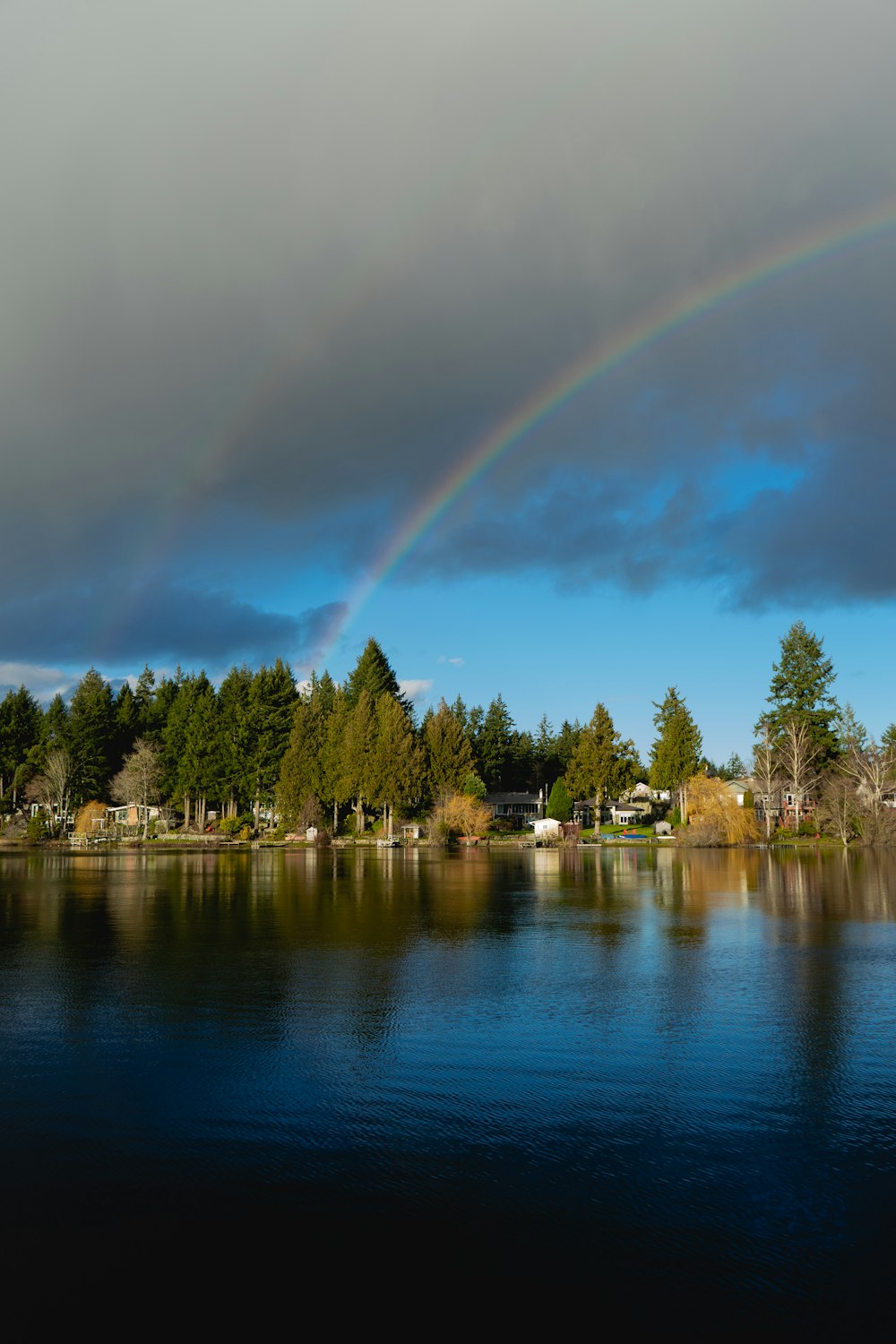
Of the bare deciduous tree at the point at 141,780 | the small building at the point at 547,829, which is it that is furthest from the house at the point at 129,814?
the small building at the point at 547,829

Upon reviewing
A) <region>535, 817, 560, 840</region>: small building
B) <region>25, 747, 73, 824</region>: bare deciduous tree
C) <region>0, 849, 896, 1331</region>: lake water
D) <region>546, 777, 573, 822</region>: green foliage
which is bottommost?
<region>535, 817, 560, 840</region>: small building

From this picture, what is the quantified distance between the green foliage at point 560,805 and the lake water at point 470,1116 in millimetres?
76775

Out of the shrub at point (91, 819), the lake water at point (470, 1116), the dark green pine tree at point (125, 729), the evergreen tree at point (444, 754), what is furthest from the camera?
the dark green pine tree at point (125, 729)

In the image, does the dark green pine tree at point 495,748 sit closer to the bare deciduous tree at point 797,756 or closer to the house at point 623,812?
the house at point 623,812

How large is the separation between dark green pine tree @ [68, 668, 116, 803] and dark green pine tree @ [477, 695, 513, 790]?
171 ft

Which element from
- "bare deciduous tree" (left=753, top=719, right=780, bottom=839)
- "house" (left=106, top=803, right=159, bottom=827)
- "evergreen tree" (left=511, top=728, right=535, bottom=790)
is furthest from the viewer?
"evergreen tree" (left=511, top=728, right=535, bottom=790)

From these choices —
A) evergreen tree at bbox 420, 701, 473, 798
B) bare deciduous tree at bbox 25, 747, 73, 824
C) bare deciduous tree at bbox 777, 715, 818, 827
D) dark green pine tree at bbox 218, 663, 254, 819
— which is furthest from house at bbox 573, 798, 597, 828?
bare deciduous tree at bbox 25, 747, 73, 824

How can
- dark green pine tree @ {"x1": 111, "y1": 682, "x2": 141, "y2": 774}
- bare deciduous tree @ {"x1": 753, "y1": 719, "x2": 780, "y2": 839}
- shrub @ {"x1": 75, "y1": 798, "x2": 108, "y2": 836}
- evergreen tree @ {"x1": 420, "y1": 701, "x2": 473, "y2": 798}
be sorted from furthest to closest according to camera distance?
1. dark green pine tree @ {"x1": 111, "y1": 682, "x2": 141, "y2": 774}
2. shrub @ {"x1": 75, "y1": 798, "x2": 108, "y2": 836}
3. evergreen tree @ {"x1": 420, "y1": 701, "x2": 473, "y2": 798}
4. bare deciduous tree @ {"x1": 753, "y1": 719, "x2": 780, "y2": 839}

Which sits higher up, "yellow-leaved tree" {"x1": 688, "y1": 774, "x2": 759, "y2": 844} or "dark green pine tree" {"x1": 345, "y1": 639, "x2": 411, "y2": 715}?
"dark green pine tree" {"x1": 345, "y1": 639, "x2": 411, "y2": 715}

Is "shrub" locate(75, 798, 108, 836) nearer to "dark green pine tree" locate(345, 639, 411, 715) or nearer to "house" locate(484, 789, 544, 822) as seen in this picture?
"dark green pine tree" locate(345, 639, 411, 715)

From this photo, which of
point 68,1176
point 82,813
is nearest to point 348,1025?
point 68,1176

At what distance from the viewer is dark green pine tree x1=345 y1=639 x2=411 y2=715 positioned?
109m

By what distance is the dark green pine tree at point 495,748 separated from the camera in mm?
133750

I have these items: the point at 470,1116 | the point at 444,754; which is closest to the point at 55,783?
the point at 444,754
